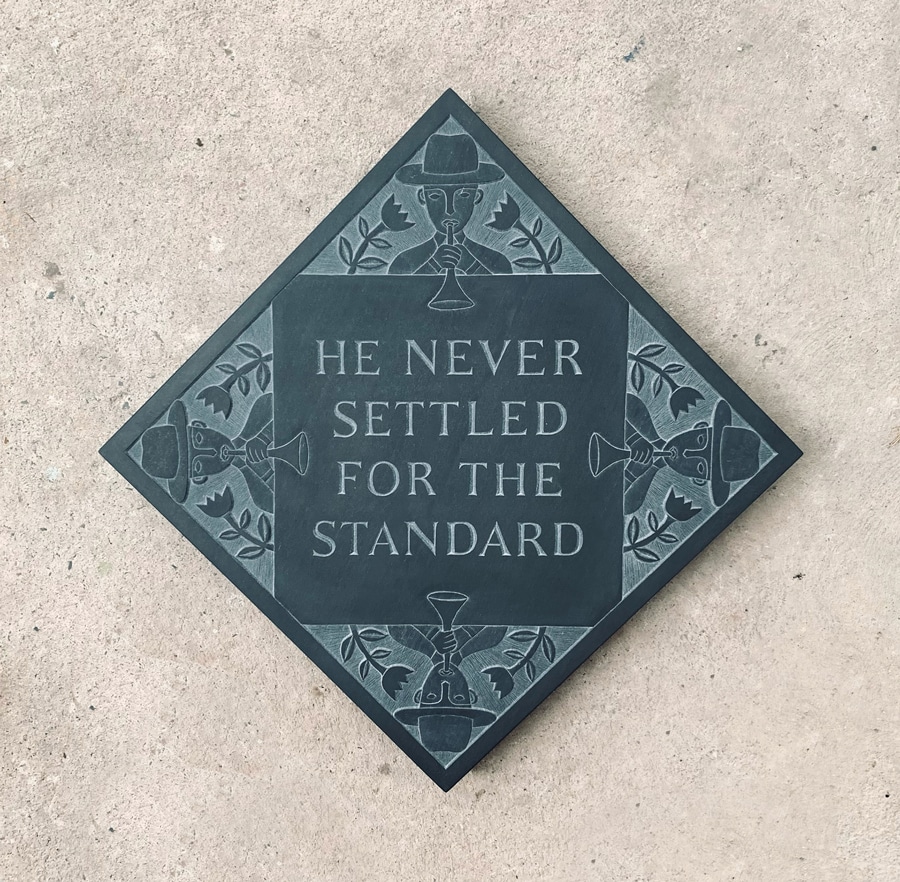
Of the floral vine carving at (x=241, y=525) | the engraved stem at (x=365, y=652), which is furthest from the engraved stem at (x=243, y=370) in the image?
the engraved stem at (x=365, y=652)

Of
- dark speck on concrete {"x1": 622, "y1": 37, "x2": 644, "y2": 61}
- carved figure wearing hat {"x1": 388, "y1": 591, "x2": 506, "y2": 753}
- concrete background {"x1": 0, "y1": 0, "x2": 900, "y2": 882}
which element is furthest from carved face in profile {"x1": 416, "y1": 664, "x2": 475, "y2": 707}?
dark speck on concrete {"x1": 622, "y1": 37, "x2": 644, "y2": 61}

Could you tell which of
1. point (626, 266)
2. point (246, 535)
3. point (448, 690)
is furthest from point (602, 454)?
point (246, 535)

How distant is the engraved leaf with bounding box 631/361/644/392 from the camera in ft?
3.12

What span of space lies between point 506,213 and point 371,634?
536 mm

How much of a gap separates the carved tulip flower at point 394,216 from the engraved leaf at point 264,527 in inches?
15.2

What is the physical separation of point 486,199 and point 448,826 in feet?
2.58

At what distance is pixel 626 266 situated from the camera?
0.98m

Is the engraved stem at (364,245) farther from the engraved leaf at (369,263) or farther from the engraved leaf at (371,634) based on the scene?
the engraved leaf at (371,634)

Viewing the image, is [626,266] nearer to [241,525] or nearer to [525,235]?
[525,235]

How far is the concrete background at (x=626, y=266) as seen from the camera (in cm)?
97

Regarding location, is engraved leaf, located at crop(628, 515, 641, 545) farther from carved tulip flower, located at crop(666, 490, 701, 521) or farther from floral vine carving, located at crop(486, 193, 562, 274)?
floral vine carving, located at crop(486, 193, 562, 274)

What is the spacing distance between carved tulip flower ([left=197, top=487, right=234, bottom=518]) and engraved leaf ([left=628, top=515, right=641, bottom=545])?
1.60 ft

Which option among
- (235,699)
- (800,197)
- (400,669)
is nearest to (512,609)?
(400,669)

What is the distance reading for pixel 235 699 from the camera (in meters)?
1.01
